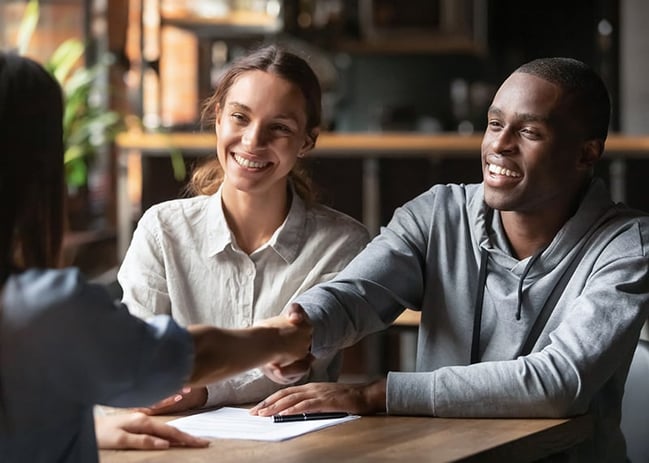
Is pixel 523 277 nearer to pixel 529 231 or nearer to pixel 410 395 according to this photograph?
pixel 529 231

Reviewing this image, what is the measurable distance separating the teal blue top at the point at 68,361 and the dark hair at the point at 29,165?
0.03m

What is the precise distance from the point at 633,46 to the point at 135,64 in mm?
3045

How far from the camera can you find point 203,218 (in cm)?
226

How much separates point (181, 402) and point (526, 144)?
2.37ft

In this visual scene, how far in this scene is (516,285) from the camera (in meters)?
2.10

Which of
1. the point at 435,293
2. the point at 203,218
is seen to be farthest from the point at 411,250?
the point at 203,218

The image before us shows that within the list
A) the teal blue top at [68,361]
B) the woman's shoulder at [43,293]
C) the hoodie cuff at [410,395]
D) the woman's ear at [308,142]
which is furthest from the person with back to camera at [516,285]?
the woman's shoulder at [43,293]

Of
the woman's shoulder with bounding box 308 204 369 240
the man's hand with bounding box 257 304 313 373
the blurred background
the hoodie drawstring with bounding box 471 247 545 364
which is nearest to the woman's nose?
the woman's shoulder with bounding box 308 204 369 240

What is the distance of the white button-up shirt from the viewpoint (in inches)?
86.3

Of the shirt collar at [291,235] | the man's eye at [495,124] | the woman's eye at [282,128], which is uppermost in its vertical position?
the man's eye at [495,124]

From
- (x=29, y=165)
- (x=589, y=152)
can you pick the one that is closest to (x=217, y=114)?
(x=589, y=152)

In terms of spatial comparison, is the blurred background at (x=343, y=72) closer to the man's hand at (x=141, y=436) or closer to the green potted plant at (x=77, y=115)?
the green potted plant at (x=77, y=115)

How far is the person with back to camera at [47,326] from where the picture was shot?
1.30 m

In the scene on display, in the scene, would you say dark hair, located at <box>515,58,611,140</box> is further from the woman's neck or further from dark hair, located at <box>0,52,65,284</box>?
dark hair, located at <box>0,52,65,284</box>
